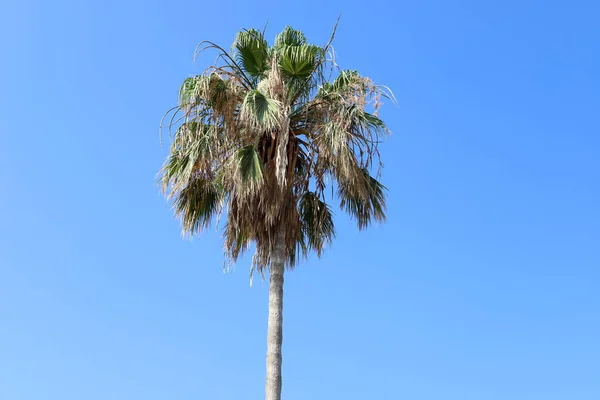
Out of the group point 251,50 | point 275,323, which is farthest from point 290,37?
point 275,323

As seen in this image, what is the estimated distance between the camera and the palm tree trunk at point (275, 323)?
14430 millimetres

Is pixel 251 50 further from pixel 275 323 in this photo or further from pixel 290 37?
pixel 275 323

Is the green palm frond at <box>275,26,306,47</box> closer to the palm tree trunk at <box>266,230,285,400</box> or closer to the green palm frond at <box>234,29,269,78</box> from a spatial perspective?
the green palm frond at <box>234,29,269,78</box>

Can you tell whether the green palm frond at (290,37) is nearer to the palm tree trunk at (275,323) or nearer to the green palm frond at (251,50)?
the green palm frond at (251,50)

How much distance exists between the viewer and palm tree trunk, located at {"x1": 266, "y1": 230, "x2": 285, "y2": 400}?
14.4 metres

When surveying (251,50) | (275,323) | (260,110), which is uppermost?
(251,50)

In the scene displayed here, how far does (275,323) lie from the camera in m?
14.9

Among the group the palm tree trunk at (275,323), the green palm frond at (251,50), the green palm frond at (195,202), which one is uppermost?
the green palm frond at (251,50)

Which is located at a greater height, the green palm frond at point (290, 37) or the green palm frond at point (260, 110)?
the green palm frond at point (290, 37)

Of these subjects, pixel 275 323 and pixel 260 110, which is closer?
pixel 275 323

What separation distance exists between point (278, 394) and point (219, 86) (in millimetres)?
5386

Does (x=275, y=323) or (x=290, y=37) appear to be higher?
(x=290, y=37)

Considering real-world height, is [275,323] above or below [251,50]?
below

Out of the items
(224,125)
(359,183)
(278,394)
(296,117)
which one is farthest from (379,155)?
(278,394)
